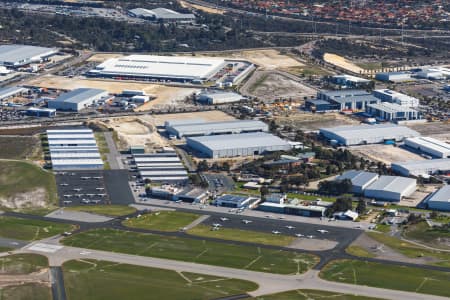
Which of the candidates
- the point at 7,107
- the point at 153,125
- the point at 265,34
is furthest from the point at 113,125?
the point at 265,34

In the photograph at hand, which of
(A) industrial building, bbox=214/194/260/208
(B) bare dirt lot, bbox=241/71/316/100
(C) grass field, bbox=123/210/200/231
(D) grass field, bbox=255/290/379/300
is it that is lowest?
(D) grass field, bbox=255/290/379/300

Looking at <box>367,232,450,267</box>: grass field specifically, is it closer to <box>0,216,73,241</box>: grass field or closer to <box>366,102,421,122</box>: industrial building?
<box>0,216,73,241</box>: grass field

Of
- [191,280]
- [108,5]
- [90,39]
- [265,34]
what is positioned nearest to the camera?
[191,280]

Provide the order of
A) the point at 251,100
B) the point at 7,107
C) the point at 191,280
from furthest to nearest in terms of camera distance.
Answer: the point at 251,100, the point at 7,107, the point at 191,280

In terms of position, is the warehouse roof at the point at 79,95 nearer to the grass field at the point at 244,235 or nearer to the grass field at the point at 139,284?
the grass field at the point at 244,235

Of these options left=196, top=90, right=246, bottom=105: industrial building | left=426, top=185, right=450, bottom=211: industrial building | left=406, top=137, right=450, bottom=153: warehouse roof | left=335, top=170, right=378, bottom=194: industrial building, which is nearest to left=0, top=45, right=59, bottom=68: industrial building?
left=196, top=90, right=246, bottom=105: industrial building

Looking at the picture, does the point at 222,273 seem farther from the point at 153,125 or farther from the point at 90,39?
the point at 90,39

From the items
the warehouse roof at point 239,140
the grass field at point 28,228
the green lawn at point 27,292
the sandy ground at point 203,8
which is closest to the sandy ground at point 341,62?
the sandy ground at point 203,8
